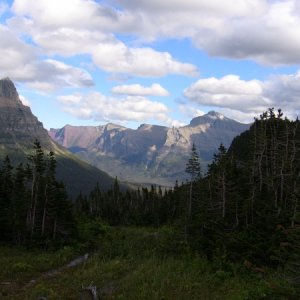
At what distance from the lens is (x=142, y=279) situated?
3262cm

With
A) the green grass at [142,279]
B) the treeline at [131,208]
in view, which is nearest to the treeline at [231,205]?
the green grass at [142,279]

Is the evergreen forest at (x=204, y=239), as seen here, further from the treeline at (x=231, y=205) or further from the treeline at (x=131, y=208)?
the treeline at (x=131, y=208)

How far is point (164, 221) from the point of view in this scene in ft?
418

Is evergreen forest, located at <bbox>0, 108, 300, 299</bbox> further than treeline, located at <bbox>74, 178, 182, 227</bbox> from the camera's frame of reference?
No

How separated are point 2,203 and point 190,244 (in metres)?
33.1

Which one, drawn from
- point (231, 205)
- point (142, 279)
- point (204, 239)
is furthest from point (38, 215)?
point (142, 279)

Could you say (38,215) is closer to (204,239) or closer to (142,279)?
(204,239)

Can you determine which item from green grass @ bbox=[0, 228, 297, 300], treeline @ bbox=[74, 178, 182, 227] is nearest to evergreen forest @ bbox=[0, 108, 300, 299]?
green grass @ bbox=[0, 228, 297, 300]

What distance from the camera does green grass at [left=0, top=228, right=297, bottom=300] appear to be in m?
28.2

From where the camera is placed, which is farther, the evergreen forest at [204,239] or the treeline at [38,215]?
the treeline at [38,215]

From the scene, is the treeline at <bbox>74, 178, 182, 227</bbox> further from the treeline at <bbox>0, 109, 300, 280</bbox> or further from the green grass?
the green grass

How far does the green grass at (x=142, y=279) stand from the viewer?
28.2 m

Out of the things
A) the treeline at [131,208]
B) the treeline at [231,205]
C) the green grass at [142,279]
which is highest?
the treeline at [231,205]

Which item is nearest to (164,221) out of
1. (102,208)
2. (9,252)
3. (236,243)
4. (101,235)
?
(102,208)
